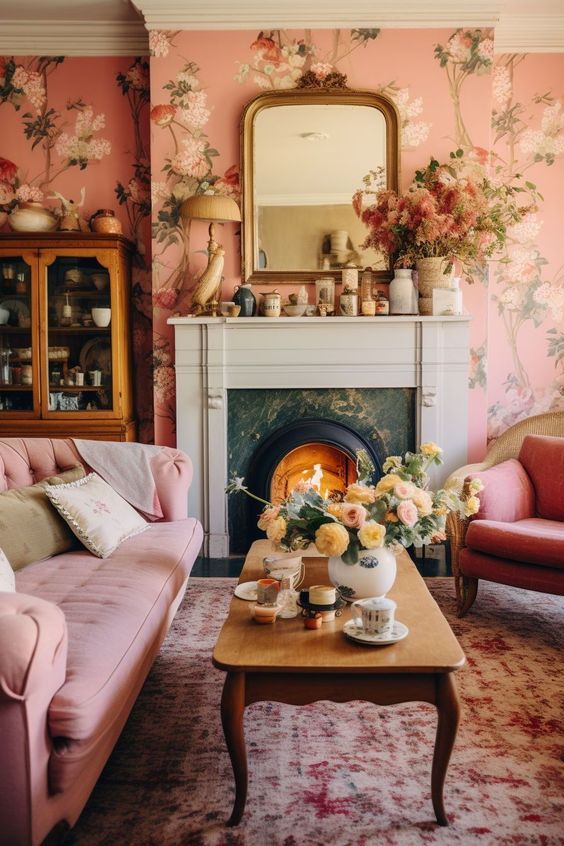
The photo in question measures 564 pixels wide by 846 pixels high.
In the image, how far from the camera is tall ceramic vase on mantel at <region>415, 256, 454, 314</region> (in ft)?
12.5

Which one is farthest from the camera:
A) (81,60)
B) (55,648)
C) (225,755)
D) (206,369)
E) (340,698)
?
(81,60)

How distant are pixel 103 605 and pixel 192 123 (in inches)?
114

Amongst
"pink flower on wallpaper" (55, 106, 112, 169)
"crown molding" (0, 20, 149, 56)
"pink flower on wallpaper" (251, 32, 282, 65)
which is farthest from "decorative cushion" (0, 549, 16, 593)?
"crown molding" (0, 20, 149, 56)

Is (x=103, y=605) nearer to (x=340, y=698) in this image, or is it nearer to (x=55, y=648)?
(x=55, y=648)

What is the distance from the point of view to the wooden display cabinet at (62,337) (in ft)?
13.0

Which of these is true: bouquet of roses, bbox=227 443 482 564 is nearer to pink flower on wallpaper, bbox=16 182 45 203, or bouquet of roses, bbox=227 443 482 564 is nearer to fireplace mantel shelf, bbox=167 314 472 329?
fireplace mantel shelf, bbox=167 314 472 329

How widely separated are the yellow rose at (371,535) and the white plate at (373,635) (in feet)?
0.67

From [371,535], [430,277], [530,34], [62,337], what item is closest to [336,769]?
[371,535]

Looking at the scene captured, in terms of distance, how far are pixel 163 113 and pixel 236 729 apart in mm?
3349

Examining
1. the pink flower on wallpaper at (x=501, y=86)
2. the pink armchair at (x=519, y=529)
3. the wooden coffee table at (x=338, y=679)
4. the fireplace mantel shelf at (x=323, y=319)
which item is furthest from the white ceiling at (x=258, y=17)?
the wooden coffee table at (x=338, y=679)

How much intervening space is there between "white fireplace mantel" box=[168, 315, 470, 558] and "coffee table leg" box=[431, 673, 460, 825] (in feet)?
7.75

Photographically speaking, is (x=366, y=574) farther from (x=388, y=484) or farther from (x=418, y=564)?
(x=418, y=564)

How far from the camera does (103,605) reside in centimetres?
202

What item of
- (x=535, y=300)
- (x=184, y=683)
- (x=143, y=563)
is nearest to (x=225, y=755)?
(x=184, y=683)
